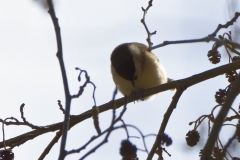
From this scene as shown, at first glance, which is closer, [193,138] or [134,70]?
[193,138]

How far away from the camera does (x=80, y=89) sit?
2627 mm

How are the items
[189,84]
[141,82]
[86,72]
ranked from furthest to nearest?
[141,82], [189,84], [86,72]

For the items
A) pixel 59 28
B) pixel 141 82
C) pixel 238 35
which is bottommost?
pixel 59 28

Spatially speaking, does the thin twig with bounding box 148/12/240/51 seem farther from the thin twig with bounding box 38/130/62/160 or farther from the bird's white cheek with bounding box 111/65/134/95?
the bird's white cheek with bounding box 111/65/134/95

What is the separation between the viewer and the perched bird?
5.25 m

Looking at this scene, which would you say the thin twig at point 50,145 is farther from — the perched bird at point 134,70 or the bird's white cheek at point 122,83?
the bird's white cheek at point 122,83

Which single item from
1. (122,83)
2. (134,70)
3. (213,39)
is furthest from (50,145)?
(122,83)

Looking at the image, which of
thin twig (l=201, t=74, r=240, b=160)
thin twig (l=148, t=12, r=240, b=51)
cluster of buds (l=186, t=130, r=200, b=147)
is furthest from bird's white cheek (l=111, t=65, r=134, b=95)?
thin twig (l=201, t=74, r=240, b=160)

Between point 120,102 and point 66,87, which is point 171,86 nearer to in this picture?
point 120,102

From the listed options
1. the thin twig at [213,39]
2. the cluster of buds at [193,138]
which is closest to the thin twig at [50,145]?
Answer: the cluster of buds at [193,138]

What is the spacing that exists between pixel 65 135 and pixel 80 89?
526 millimetres

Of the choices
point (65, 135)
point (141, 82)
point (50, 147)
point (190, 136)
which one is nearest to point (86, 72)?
point (65, 135)

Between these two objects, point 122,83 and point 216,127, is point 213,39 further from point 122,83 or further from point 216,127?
point 122,83

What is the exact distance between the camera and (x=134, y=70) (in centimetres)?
523
